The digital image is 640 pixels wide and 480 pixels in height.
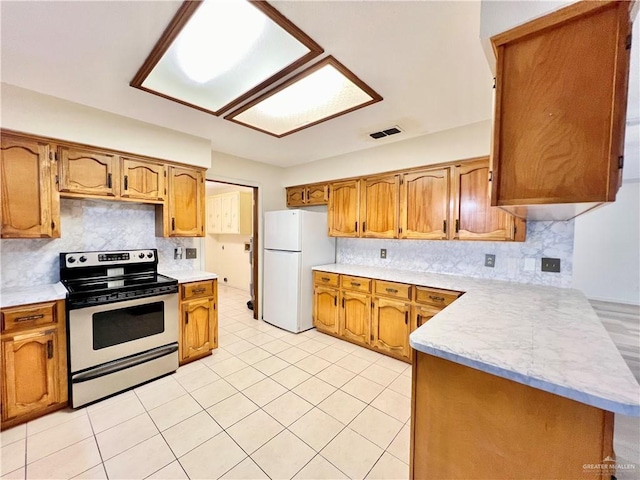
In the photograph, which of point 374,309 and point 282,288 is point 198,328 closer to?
point 282,288

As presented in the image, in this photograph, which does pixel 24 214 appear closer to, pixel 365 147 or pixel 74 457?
pixel 74 457

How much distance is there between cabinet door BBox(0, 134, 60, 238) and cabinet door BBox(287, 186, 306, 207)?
2.71 metres

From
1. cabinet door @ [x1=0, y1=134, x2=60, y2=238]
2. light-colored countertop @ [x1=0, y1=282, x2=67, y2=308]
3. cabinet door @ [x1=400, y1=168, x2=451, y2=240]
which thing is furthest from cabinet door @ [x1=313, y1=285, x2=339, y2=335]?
cabinet door @ [x1=0, y1=134, x2=60, y2=238]

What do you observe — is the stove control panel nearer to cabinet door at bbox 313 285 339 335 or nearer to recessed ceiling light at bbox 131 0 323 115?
recessed ceiling light at bbox 131 0 323 115

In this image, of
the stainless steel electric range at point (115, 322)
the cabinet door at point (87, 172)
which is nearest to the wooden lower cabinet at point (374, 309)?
the stainless steel electric range at point (115, 322)

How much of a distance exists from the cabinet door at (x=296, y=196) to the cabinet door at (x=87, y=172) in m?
2.31

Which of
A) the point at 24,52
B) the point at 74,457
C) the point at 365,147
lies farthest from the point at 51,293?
the point at 365,147

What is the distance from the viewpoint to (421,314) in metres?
2.54

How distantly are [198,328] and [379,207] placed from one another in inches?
97.1

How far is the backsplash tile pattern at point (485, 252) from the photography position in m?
2.25

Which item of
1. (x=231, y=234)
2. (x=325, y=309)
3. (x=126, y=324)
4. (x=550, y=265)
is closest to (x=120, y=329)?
(x=126, y=324)

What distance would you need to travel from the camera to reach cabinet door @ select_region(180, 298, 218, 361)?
2619 millimetres

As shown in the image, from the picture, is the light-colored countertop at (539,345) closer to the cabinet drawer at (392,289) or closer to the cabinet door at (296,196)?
the cabinet drawer at (392,289)

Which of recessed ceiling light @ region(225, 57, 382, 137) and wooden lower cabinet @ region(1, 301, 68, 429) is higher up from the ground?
recessed ceiling light @ region(225, 57, 382, 137)
